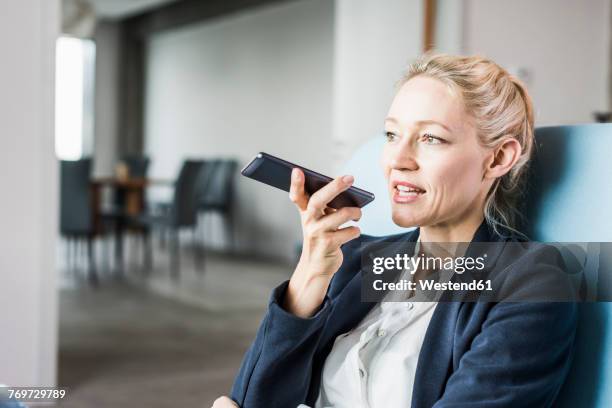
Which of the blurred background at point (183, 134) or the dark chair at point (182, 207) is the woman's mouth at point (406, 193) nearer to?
the blurred background at point (183, 134)

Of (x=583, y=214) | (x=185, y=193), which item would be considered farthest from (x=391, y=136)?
(x=185, y=193)

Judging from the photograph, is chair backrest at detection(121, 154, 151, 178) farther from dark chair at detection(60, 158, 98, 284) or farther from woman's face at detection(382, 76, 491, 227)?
woman's face at detection(382, 76, 491, 227)

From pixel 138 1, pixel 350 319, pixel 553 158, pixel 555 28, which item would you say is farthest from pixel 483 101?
pixel 138 1

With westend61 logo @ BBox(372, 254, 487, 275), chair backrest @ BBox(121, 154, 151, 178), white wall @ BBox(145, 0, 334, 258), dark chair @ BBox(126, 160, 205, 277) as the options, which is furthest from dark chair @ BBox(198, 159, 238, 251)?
westend61 logo @ BBox(372, 254, 487, 275)

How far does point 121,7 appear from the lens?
32.0ft

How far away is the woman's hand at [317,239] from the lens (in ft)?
3.20

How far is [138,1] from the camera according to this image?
939 cm

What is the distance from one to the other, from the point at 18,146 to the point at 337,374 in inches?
77.2

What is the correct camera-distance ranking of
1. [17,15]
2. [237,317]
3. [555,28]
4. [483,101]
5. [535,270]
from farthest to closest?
[237,317] < [555,28] < [17,15] < [483,101] < [535,270]

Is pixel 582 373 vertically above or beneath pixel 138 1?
beneath

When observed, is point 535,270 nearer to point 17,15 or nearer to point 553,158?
point 553,158

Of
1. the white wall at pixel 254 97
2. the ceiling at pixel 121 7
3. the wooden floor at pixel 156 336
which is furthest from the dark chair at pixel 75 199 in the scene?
the ceiling at pixel 121 7

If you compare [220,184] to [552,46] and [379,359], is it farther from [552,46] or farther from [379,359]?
[379,359]

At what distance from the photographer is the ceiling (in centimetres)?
940
